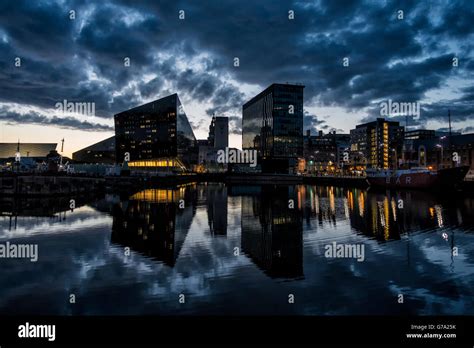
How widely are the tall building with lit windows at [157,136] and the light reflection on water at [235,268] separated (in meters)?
148

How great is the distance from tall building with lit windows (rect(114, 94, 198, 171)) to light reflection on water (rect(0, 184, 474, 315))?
148 m

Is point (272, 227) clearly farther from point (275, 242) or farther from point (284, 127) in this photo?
point (284, 127)

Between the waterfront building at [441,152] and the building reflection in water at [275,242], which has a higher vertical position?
the waterfront building at [441,152]

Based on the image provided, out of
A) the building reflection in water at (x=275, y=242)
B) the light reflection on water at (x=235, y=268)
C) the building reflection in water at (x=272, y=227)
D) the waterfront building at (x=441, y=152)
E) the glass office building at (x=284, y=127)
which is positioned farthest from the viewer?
the glass office building at (x=284, y=127)

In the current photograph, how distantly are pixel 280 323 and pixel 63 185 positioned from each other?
2624 inches

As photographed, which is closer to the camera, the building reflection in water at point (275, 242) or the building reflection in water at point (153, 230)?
the building reflection in water at point (275, 242)

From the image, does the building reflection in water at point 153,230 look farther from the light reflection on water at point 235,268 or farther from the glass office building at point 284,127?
the glass office building at point 284,127

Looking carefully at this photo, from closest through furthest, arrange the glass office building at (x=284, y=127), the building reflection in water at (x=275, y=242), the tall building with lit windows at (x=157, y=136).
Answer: the building reflection in water at (x=275, y=242) < the glass office building at (x=284, y=127) < the tall building with lit windows at (x=157, y=136)

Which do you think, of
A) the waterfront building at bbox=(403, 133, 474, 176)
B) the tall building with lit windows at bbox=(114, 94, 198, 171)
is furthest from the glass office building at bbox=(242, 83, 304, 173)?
the tall building with lit windows at bbox=(114, 94, 198, 171)

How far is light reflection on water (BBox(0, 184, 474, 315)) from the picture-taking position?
13602 millimetres

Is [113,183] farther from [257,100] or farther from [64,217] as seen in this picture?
[257,100]

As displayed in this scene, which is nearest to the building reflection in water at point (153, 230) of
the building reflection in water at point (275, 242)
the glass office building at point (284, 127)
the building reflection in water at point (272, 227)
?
the building reflection in water at point (272, 227)

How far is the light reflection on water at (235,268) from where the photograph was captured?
1360 cm

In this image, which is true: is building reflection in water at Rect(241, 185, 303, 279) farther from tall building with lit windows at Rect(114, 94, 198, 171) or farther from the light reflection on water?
tall building with lit windows at Rect(114, 94, 198, 171)
